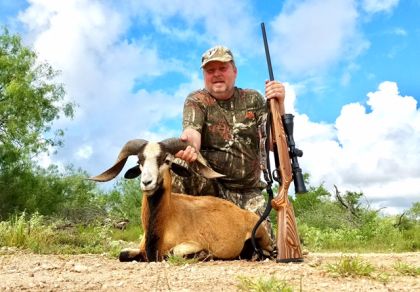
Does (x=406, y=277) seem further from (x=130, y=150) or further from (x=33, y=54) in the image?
(x=33, y=54)

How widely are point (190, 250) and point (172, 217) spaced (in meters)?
0.46

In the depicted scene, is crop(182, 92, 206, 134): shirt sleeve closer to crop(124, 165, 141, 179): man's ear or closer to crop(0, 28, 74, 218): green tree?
crop(124, 165, 141, 179): man's ear

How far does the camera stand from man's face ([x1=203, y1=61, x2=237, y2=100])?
332 inches

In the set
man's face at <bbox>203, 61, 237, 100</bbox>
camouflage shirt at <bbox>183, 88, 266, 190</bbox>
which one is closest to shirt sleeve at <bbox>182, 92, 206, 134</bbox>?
camouflage shirt at <bbox>183, 88, 266, 190</bbox>

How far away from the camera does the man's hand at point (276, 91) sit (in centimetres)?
730

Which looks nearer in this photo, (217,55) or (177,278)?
(177,278)

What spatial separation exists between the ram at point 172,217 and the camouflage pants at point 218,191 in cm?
89

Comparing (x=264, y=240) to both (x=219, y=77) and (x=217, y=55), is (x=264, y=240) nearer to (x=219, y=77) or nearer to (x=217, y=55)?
(x=219, y=77)

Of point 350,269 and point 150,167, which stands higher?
point 150,167

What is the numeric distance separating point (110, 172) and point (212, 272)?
2.35 meters

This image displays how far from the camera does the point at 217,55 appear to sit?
328 inches

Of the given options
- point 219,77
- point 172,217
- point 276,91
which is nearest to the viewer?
point 172,217

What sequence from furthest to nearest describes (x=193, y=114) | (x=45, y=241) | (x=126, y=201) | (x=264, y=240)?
1. (x=126, y=201)
2. (x=45, y=241)
3. (x=193, y=114)
4. (x=264, y=240)

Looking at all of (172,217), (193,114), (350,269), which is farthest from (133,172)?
(350,269)
